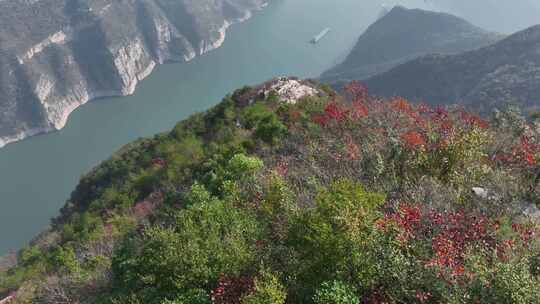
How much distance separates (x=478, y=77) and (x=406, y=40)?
4371 cm

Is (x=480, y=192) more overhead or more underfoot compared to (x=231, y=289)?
more underfoot

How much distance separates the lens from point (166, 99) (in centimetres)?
9250

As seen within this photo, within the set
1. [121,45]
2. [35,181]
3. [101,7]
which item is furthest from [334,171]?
[101,7]

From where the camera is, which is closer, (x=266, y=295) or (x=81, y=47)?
(x=266, y=295)

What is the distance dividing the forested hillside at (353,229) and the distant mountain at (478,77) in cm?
3868

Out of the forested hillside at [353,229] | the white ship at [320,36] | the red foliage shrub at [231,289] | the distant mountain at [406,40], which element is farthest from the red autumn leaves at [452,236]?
the white ship at [320,36]

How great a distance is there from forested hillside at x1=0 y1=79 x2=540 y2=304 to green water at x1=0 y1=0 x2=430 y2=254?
52.6 metres

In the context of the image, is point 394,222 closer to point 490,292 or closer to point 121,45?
point 490,292

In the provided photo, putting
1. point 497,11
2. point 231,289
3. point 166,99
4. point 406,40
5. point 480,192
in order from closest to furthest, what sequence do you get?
point 231,289, point 480,192, point 166,99, point 406,40, point 497,11

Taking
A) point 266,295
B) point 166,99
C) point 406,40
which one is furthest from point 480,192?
point 406,40

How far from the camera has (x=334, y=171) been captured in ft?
33.4

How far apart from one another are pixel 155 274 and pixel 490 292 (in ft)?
15.5

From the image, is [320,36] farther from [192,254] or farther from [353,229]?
[353,229]

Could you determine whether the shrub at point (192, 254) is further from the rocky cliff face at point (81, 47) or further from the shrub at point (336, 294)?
the rocky cliff face at point (81, 47)
